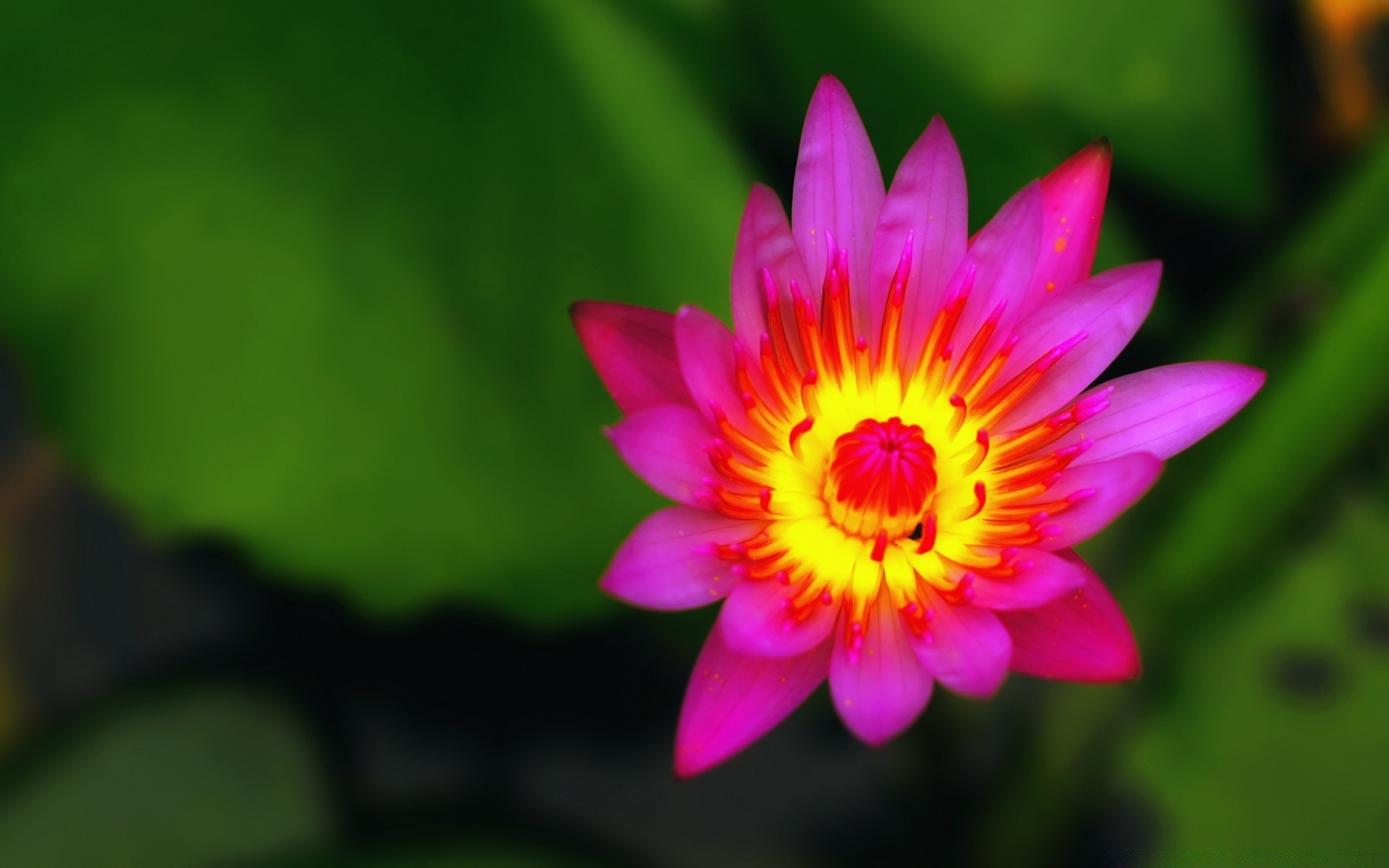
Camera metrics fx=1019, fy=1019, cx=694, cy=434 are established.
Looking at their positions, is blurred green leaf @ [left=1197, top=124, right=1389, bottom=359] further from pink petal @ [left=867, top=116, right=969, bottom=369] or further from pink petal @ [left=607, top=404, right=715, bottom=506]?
pink petal @ [left=607, top=404, right=715, bottom=506]

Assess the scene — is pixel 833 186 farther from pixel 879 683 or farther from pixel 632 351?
pixel 879 683

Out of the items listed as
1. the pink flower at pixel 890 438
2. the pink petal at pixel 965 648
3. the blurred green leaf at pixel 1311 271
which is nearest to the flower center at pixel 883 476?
the pink flower at pixel 890 438

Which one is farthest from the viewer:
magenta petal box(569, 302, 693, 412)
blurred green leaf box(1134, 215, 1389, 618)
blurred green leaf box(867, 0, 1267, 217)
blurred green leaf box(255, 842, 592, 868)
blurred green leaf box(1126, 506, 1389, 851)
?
blurred green leaf box(867, 0, 1267, 217)

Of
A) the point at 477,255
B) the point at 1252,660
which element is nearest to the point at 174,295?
the point at 477,255

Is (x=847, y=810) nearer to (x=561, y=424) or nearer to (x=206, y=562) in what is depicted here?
(x=561, y=424)

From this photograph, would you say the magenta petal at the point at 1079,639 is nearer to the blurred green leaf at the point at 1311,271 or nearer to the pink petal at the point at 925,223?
the pink petal at the point at 925,223

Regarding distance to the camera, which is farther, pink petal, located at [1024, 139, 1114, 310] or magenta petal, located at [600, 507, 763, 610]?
pink petal, located at [1024, 139, 1114, 310]

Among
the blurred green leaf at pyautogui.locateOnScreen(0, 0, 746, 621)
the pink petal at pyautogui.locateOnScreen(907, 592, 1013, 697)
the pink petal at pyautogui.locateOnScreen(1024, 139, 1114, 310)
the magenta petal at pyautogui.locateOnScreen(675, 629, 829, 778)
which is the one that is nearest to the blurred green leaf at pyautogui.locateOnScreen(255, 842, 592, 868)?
A: the blurred green leaf at pyautogui.locateOnScreen(0, 0, 746, 621)

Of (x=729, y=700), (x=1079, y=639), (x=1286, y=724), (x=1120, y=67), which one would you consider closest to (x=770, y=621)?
(x=729, y=700)
